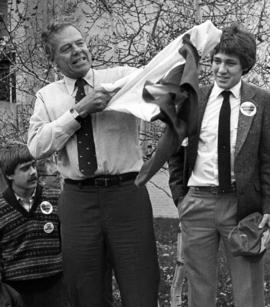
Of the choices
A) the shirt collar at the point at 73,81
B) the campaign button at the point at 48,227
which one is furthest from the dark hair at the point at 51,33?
the campaign button at the point at 48,227

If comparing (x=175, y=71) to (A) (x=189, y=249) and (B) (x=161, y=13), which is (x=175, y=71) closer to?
(A) (x=189, y=249)

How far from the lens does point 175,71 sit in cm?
358

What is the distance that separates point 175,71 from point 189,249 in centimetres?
106

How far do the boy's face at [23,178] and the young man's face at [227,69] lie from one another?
4.68ft

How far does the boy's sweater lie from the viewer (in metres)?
4.23

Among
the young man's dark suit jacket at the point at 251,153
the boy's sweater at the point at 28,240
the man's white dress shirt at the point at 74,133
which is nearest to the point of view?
the young man's dark suit jacket at the point at 251,153

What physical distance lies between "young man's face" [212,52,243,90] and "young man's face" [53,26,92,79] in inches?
30.4

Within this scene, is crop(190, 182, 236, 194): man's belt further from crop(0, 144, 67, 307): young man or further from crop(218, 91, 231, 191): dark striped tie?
crop(0, 144, 67, 307): young man

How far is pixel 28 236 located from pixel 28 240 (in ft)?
0.08

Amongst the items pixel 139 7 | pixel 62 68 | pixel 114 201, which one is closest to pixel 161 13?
pixel 139 7

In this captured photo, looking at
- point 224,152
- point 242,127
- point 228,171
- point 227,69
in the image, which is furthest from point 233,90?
point 228,171

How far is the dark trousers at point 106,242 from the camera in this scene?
3.85 meters

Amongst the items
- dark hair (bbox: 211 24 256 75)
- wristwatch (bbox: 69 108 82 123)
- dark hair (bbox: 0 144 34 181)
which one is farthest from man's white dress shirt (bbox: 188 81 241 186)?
dark hair (bbox: 0 144 34 181)

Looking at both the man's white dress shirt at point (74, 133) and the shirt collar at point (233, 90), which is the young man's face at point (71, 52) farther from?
the shirt collar at point (233, 90)
